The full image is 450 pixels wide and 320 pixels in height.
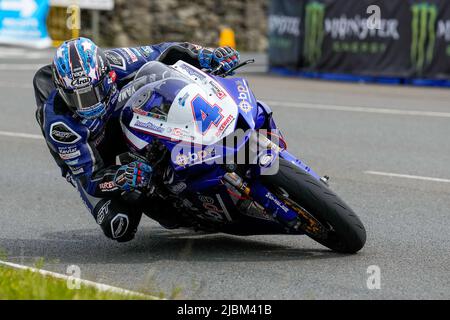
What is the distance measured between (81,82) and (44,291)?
148cm

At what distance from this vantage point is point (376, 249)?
6.43m

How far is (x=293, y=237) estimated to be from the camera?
22.2ft

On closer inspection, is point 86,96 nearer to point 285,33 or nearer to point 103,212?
point 103,212

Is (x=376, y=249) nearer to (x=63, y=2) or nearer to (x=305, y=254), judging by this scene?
(x=305, y=254)

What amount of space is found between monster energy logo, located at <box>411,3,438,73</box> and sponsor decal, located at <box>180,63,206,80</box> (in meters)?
12.4

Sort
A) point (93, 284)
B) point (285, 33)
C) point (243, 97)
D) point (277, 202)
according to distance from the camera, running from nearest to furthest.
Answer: point (93, 284)
point (277, 202)
point (243, 97)
point (285, 33)

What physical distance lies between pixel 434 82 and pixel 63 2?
440 inches

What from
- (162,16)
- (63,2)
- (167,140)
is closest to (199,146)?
(167,140)

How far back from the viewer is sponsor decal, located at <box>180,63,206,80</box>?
606cm

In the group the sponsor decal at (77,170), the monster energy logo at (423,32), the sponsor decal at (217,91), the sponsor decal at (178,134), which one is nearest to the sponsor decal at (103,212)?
the sponsor decal at (77,170)

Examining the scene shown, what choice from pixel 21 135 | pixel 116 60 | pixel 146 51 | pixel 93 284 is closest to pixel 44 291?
pixel 93 284

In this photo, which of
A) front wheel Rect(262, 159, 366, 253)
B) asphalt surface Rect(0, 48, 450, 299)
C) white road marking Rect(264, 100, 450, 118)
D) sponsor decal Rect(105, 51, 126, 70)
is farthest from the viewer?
white road marking Rect(264, 100, 450, 118)

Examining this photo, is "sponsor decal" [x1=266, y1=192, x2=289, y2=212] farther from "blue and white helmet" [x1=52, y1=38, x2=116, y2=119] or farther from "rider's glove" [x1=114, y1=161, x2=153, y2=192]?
"blue and white helmet" [x1=52, y1=38, x2=116, y2=119]

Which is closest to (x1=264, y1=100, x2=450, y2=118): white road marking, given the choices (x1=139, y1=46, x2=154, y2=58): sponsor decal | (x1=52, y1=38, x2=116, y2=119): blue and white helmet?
Result: (x1=139, y1=46, x2=154, y2=58): sponsor decal
